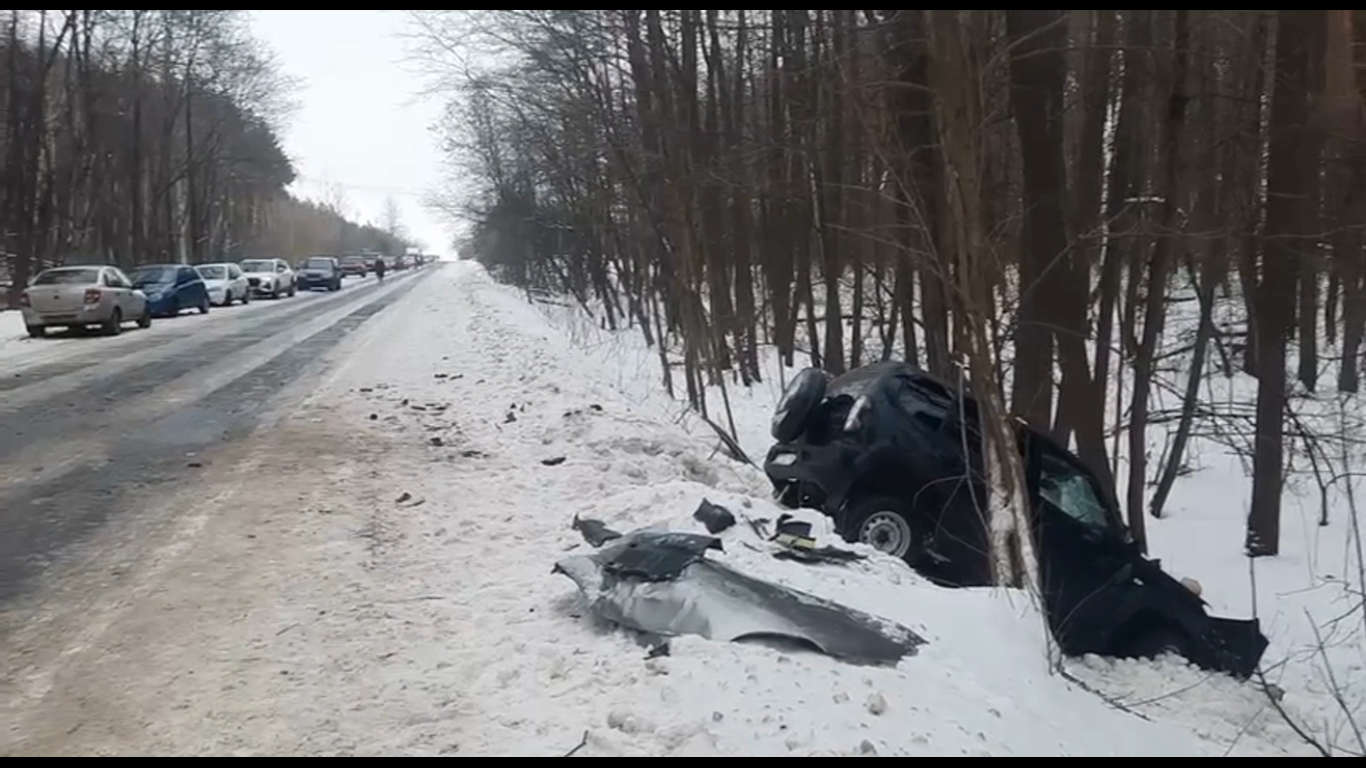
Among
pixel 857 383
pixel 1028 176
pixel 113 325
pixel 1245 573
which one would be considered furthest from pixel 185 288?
pixel 1245 573

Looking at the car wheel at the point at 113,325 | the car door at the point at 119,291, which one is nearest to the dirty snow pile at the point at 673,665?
the car wheel at the point at 113,325

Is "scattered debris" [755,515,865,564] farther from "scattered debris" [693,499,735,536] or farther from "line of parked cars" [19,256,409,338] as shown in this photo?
"line of parked cars" [19,256,409,338]

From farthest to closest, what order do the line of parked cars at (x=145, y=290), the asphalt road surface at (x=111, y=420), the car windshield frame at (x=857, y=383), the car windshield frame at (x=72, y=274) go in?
the car windshield frame at (x=72, y=274) < the line of parked cars at (x=145, y=290) < the car windshield frame at (x=857, y=383) < the asphalt road surface at (x=111, y=420)

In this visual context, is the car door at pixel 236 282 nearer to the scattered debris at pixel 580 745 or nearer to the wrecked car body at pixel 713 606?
the wrecked car body at pixel 713 606

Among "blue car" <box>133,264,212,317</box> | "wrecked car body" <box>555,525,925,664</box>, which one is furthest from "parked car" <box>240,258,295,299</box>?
"wrecked car body" <box>555,525,925,664</box>

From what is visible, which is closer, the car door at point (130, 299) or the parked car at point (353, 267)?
the car door at point (130, 299)

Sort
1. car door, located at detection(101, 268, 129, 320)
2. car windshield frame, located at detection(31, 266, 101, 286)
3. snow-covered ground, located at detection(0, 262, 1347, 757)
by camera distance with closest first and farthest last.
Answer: snow-covered ground, located at detection(0, 262, 1347, 757)
car windshield frame, located at detection(31, 266, 101, 286)
car door, located at detection(101, 268, 129, 320)

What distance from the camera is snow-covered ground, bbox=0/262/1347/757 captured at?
445 centimetres

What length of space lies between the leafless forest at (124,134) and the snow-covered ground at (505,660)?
35.5m

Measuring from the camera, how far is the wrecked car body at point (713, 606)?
5414mm

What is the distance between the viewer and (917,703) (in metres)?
4.82

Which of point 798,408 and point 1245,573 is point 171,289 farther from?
point 1245,573

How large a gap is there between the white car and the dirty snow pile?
33728mm

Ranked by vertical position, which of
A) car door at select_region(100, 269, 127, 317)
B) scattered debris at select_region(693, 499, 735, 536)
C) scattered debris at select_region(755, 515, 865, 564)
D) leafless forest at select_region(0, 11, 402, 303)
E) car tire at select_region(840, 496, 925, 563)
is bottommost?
car tire at select_region(840, 496, 925, 563)
